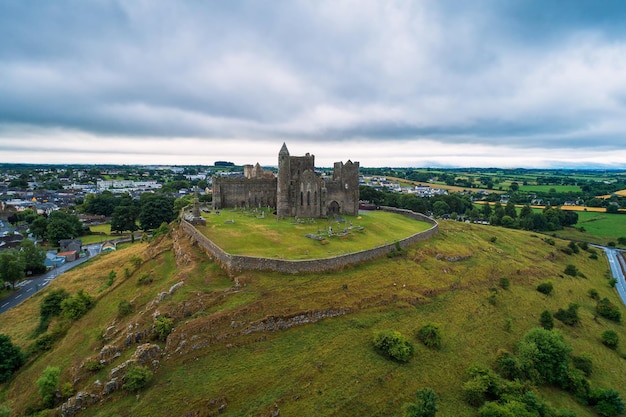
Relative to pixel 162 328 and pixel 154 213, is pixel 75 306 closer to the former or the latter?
pixel 162 328

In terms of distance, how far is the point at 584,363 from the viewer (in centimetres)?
3612

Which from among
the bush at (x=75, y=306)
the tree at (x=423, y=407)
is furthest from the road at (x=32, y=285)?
the tree at (x=423, y=407)

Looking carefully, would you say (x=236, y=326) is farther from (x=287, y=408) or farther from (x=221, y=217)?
(x=221, y=217)

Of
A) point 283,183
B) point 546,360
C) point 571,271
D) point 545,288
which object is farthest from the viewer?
point 283,183

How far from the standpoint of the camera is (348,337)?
32000mm

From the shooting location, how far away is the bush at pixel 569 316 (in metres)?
44.2

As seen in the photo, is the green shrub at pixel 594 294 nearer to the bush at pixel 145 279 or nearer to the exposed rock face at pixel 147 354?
the exposed rock face at pixel 147 354

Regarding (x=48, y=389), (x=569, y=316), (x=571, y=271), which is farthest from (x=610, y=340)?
(x=48, y=389)

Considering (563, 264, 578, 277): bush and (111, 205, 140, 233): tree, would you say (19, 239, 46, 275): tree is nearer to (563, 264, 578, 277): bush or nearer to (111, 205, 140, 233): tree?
(111, 205, 140, 233): tree

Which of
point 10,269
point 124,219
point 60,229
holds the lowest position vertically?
point 10,269

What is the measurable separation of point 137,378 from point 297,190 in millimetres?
39914

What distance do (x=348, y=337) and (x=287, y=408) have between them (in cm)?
889

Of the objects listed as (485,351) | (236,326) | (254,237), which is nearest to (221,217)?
(254,237)

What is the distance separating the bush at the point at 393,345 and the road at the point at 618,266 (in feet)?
166
